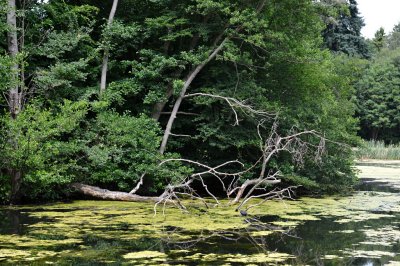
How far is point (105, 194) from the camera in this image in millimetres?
13398

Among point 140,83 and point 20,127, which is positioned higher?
point 140,83

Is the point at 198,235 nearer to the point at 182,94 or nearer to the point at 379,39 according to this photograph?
the point at 182,94

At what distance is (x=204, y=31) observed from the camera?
14938 millimetres

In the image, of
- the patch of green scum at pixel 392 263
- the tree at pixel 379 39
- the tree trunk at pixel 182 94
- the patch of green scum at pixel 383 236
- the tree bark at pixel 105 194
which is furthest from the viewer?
the tree at pixel 379 39

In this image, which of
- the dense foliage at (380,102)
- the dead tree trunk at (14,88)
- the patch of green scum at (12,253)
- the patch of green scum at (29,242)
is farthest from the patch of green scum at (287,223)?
the dense foliage at (380,102)

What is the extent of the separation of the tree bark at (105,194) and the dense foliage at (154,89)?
20 centimetres

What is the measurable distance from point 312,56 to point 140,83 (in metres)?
4.92

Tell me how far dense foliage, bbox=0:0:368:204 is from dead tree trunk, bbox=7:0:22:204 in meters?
0.17

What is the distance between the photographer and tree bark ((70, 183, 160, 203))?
521 inches

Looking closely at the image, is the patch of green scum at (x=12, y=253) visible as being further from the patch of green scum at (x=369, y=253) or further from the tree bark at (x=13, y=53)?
the tree bark at (x=13, y=53)

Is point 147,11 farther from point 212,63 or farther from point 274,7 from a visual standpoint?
point 274,7

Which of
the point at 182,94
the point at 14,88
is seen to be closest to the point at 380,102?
the point at 182,94

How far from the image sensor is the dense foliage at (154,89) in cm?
1289

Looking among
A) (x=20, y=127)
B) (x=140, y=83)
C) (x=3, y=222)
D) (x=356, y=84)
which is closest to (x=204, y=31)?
(x=140, y=83)
